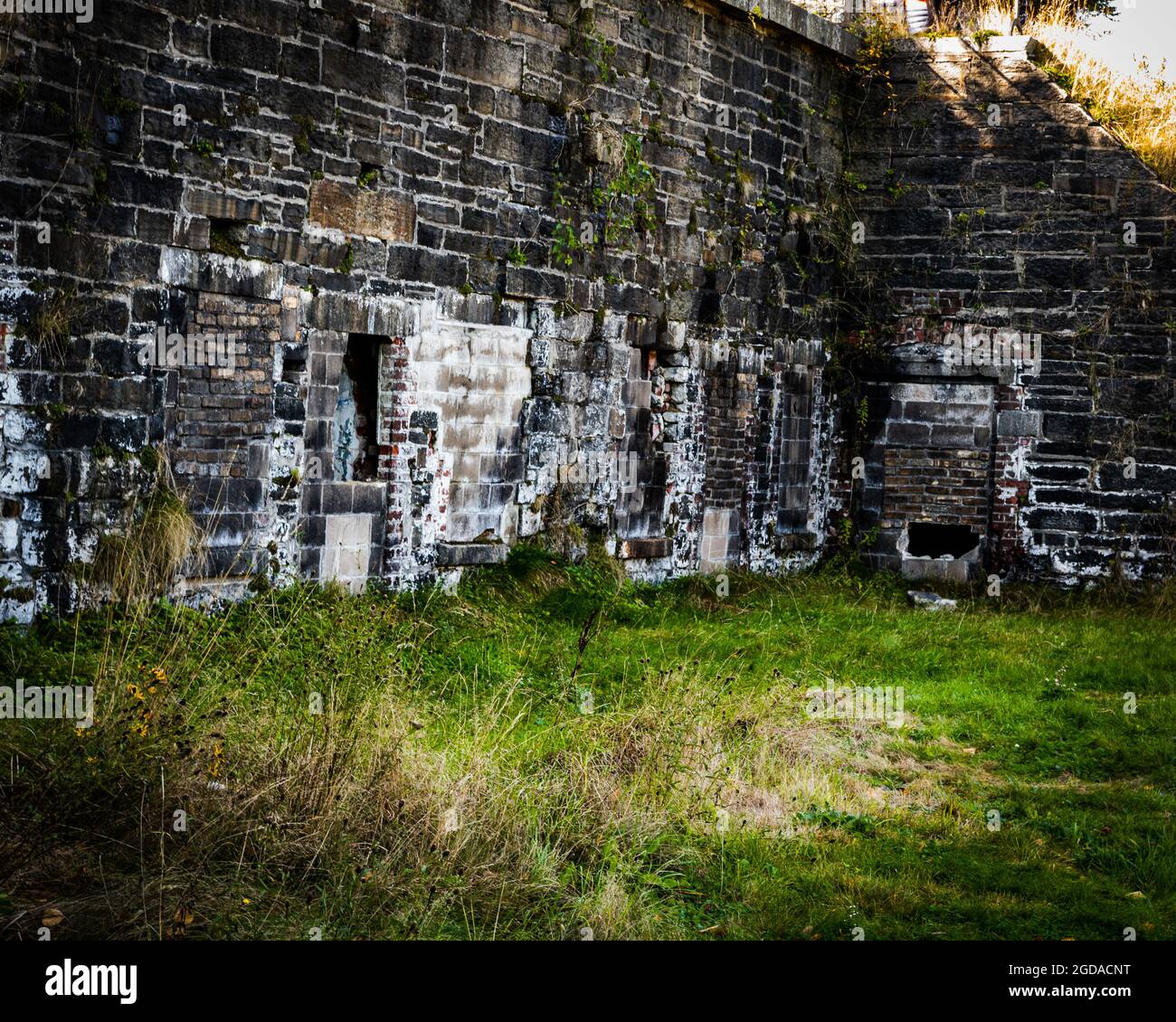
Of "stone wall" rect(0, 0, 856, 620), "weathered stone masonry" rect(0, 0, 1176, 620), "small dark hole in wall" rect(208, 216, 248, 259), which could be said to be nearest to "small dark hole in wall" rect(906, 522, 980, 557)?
"weathered stone masonry" rect(0, 0, 1176, 620)

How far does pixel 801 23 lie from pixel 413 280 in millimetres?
6287

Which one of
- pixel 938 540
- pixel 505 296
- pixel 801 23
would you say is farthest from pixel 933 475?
pixel 505 296

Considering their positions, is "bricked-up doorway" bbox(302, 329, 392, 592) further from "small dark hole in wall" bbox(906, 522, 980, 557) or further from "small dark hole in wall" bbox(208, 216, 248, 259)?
"small dark hole in wall" bbox(906, 522, 980, 557)

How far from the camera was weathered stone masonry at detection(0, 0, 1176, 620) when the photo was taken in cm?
879

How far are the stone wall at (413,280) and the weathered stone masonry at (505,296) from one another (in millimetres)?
29

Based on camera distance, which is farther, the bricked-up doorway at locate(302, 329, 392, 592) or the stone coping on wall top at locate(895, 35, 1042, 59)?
the stone coping on wall top at locate(895, 35, 1042, 59)

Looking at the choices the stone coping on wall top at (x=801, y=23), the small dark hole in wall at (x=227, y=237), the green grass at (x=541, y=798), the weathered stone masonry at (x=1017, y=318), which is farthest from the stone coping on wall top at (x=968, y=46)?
the small dark hole in wall at (x=227, y=237)

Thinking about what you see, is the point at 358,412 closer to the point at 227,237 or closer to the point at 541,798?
the point at 227,237

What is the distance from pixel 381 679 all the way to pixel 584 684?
2.33m

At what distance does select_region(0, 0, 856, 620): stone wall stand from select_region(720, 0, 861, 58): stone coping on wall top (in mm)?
45

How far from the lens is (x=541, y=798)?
639 centimetres

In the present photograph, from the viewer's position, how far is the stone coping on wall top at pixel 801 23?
14234 millimetres

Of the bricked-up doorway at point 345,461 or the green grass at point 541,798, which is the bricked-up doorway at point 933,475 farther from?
the bricked-up doorway at point 345,461

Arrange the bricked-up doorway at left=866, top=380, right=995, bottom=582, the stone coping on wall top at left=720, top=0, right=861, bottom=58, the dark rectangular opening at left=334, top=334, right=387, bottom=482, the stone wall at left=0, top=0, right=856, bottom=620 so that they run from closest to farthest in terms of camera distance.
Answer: the stone wall at left=0, top=0, right=856, bottom=620
the dark rectangular opening at left=334, top=334, right=387, bottom=482
the stone coping on wall top at left=720, top=0, right=861, bottom=58
the bricked-up doorway at left=866, top=380, right=995, bottom=582
